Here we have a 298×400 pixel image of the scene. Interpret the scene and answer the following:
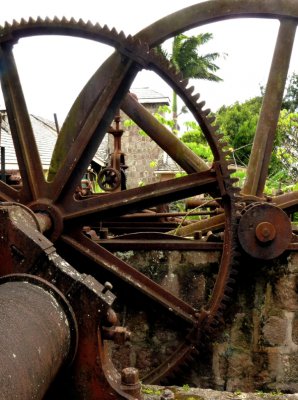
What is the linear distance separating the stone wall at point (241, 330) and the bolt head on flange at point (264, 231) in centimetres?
15

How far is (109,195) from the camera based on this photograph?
3.83 m

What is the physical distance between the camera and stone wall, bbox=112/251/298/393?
12.8ft

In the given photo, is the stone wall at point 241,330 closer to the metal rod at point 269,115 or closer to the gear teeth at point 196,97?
the metal rod at point 269,115

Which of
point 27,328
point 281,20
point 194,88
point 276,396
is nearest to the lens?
point 27,328

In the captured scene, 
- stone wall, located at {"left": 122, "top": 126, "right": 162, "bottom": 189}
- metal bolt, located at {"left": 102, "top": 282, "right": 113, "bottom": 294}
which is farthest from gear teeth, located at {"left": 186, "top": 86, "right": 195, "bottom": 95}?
stone wall, located at {"left": 122, "top": 126, "right": 162, "bottom": 189}

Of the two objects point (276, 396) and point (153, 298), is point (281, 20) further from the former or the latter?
point (276, 396)

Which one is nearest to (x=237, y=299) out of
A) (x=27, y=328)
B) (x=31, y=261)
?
(x=31, y=261)

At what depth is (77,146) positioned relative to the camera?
152 inches

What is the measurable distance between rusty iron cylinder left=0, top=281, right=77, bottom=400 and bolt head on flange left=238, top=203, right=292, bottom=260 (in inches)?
85.8

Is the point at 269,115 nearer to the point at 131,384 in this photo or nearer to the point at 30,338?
the point at 131,384

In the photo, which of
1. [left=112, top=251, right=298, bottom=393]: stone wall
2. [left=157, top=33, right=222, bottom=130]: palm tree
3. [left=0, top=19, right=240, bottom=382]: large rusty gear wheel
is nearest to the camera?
[left=0, top=19, right=240, bottom=382]: large rusty gear wheel

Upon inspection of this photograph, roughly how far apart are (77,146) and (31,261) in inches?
70.6

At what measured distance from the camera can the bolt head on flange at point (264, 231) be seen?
12.3 feet

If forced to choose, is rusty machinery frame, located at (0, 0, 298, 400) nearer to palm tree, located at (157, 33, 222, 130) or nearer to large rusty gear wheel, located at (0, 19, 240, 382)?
large rusty gear wheel, located at (0, 19, 240, 382)
